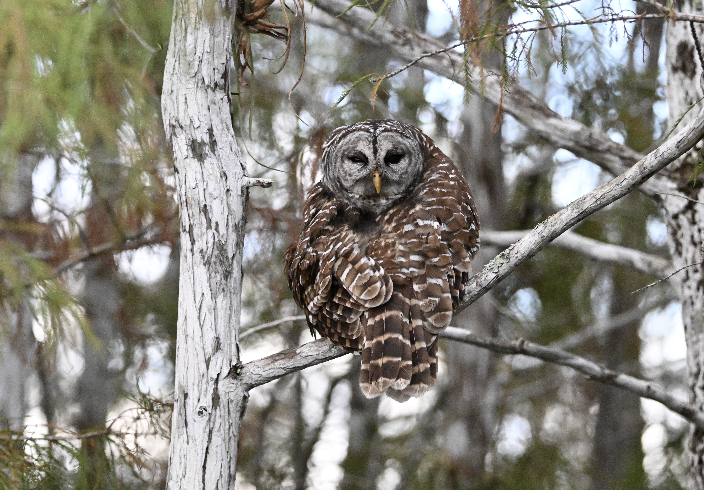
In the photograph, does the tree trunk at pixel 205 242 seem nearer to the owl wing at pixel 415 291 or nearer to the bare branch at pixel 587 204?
the owl wing at pixel 415 291

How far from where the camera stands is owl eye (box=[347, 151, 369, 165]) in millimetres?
A: 3291

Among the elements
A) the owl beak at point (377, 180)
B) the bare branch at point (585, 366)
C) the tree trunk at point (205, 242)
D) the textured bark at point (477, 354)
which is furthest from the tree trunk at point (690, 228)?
the tree trunk at point (205, 242)

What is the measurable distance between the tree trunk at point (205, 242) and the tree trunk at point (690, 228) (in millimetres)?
2595

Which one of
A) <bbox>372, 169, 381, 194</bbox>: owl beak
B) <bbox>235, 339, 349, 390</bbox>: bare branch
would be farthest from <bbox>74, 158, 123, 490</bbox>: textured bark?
<bbox>235, 339, 349, 390</bbox>: bare branch

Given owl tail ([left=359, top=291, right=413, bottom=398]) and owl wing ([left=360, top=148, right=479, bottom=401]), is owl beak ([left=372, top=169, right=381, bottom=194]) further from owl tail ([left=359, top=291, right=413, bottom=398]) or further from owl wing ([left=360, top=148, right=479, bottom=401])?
owl tail ([left=359, top=291, right=413, bottom=398])

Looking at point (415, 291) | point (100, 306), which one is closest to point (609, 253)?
point (415, 291)

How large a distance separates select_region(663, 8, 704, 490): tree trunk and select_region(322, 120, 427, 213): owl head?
1.60 m

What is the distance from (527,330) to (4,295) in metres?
5.64

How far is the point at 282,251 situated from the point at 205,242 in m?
3.53

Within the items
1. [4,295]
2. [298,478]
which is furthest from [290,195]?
[298,478]

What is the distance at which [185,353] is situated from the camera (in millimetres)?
2479

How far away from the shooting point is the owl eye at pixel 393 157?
329cm

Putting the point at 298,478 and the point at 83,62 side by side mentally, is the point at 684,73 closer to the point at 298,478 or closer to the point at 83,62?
the point at 83,62

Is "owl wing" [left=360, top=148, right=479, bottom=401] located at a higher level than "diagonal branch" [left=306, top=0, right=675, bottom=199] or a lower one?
lower
